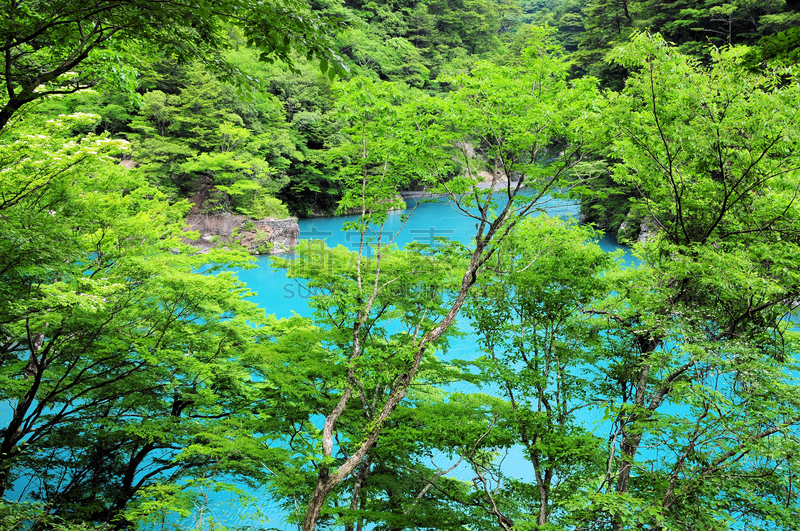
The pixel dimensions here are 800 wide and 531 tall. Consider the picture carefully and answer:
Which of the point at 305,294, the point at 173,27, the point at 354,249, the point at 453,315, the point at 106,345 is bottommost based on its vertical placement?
the point at 106,345

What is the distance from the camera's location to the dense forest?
3.49 metres

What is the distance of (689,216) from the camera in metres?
4.73

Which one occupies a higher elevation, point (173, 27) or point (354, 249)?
point (354, 249)

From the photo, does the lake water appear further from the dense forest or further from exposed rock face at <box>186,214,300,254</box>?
exposed rock face at <box>186,214,300,254</box>

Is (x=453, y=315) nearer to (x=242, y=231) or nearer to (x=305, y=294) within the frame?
(x=305, y=294)

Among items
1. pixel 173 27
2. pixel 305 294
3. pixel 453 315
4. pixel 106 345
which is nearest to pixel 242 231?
pixel 305 294

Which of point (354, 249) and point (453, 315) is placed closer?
point (453, 315)

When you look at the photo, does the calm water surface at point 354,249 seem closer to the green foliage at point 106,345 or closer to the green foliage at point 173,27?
the green foliage at point 106,345

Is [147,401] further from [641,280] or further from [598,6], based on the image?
[598,6]

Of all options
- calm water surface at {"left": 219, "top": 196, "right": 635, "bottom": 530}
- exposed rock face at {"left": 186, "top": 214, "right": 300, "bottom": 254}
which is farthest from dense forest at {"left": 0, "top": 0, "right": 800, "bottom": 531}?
exposed rock face at {"left": 186, "top": 214, "right": 300, "bottom": 254}

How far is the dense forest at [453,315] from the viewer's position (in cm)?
349

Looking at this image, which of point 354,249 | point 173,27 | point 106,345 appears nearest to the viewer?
point 173,27

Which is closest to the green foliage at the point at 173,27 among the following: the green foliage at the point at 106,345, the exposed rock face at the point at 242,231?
the green foliage at the point at 106,345

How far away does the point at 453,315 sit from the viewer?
5156 millimetres
